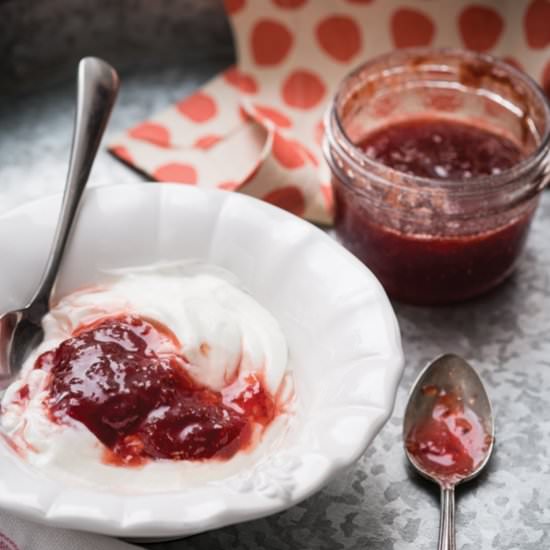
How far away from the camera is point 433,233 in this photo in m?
1.99

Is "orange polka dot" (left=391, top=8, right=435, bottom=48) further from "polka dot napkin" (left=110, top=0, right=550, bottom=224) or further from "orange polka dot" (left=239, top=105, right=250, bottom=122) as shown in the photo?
"orange polka dot" (left=239, top=105, right=250, bottom=122)

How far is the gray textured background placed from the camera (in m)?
1.67

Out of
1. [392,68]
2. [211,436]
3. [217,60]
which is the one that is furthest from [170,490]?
[217,60]

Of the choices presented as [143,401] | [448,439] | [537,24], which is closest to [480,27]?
[537,24]

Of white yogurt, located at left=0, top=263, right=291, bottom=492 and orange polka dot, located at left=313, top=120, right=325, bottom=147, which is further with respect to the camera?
orange polka dot, located at left=313, top=120, right=325, bottom=147

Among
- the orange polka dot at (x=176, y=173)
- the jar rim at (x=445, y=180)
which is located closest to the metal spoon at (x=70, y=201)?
the orange polka dot at (x=176, y=173)

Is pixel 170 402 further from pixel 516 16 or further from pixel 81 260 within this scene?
pixel 516 16

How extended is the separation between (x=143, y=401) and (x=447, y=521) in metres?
0.49

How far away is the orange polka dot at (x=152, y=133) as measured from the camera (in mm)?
2342

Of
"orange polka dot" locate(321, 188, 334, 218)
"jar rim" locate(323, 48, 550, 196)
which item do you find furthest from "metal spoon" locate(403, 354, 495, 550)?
"orange polka dot" locate(321, 188, 334, 218)

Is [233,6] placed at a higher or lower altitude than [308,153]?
higher

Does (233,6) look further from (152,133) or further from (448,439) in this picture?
(448,439)

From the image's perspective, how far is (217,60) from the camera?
2.61 meters

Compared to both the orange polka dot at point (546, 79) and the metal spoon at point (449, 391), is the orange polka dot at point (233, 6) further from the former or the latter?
the metal spoon at point (449, 391)
